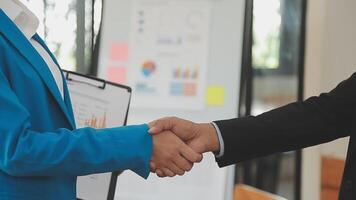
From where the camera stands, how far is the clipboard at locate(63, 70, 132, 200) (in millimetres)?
1784

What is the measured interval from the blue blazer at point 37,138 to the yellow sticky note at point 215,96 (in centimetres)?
140

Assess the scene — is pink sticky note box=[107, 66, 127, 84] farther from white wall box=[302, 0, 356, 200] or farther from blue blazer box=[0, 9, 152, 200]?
blue blazer box=[0, 9, 152, 200]

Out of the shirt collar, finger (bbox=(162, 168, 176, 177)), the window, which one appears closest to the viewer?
the shirt collar

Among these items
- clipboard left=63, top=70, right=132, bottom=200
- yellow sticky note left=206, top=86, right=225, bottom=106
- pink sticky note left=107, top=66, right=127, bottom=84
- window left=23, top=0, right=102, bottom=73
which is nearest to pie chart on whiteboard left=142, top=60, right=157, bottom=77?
pink sticky note left=107, top=66, right=127, bottom=84

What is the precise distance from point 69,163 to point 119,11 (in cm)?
173

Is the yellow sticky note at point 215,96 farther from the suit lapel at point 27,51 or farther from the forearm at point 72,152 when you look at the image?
the suit lapel at point 27,51

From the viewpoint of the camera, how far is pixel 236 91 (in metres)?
2.60

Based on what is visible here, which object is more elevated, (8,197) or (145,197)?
(8,197)

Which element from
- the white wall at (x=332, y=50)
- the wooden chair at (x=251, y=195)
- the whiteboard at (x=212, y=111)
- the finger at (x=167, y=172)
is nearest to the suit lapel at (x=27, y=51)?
the finger at (x=167, y=172)

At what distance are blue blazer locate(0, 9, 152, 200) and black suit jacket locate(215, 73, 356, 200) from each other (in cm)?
46

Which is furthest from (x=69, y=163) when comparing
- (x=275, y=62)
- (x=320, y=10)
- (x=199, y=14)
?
(x=275, y=62)

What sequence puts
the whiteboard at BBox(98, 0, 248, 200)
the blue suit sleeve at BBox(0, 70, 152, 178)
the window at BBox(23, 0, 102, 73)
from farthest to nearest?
the window at BBox(23, 0, 102, 73) < the whiteboard at BBox(98, 0, 248, 200) < the blue suit sleeve at BBox(0, 70, 152, 178)

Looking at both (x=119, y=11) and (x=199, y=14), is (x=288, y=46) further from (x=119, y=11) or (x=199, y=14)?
(x=119, y=11)

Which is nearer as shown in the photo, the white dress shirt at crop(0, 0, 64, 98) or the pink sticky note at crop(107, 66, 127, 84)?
the white dress shirt at crop(0, 0, 64, 98)
